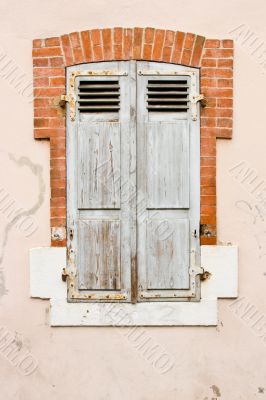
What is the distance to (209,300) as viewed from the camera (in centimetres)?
460

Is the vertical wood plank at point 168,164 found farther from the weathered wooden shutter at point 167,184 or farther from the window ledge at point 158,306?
the window ledge at point 158,306

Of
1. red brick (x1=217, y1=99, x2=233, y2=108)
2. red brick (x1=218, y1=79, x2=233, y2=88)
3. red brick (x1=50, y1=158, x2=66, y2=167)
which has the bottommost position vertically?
red brick (x1=50, y1=158, x2=66, y2=167)

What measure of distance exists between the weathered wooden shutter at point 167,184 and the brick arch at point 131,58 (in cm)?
8

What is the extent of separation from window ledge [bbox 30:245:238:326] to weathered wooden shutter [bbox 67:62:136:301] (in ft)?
0.31

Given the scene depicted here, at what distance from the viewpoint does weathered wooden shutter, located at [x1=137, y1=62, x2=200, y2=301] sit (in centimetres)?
461

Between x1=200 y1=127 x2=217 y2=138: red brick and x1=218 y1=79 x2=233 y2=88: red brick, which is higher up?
x1=218 y1=79 x2=233 y2=88: red brick

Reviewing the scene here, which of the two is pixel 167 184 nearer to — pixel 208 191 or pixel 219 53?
pixel 208 191

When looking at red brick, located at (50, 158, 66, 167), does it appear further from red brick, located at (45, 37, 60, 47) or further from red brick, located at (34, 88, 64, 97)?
red brick, located at (45, 37, 60, 47)

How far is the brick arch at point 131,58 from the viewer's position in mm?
4582

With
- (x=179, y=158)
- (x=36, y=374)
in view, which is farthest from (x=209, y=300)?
(x=36, y=374)

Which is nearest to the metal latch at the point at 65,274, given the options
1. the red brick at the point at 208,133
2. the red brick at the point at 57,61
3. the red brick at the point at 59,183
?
the red brick at the point at 59,183

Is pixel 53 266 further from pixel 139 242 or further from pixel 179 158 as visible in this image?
pixel 179 158

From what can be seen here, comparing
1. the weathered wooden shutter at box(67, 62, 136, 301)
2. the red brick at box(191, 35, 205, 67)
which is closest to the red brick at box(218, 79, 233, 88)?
the red brick at box(191, 35, 205, 67)

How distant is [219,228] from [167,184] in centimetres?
53
